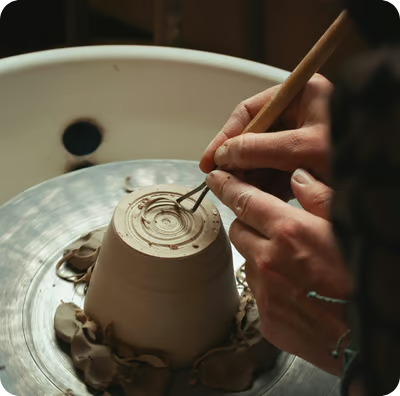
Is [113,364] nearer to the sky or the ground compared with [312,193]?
nearer to the ground

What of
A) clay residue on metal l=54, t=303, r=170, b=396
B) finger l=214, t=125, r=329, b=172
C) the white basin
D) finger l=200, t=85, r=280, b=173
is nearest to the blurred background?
the white basin

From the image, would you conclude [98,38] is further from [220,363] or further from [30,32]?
[220,363]

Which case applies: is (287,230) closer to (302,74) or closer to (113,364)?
(302,74)

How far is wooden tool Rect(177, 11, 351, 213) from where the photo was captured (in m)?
0.87

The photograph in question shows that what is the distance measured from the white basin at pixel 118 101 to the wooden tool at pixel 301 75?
1.98ft

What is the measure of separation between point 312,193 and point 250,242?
12 cm

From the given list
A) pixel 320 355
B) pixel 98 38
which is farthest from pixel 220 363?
pixel 98 38

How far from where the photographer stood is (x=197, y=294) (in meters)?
0.94

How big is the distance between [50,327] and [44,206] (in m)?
0.34

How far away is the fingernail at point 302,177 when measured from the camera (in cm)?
86

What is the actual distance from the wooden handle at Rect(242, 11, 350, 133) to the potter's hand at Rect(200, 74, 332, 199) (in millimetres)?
38

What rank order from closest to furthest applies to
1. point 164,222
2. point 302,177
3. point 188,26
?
point 302,177, point 164,222, point 188,26

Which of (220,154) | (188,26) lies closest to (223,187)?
(220,154)

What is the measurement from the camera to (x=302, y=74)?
0.91 meters
